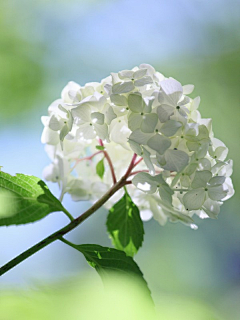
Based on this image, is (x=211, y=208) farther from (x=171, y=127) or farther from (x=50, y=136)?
(x=50, y=136)

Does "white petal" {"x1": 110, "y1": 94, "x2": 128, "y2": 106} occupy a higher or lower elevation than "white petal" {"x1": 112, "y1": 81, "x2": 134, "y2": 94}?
lower

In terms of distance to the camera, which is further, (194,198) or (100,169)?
(100,169)

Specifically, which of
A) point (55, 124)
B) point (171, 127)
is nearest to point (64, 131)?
point (55, 124)

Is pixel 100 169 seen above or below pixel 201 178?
above

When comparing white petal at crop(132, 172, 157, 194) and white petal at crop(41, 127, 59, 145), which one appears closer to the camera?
white petal at crop(132, 172, 157, 194)

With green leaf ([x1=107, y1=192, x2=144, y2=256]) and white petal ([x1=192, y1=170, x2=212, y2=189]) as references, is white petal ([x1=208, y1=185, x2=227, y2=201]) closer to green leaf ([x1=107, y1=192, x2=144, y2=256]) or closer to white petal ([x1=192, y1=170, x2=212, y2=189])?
white petal ([x1=192, y1=170, x2=212, y2=189])

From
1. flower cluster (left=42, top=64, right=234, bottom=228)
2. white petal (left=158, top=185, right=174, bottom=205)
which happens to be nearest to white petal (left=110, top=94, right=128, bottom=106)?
flower cluster (left=42, top=64, right=234, bottom=228)
